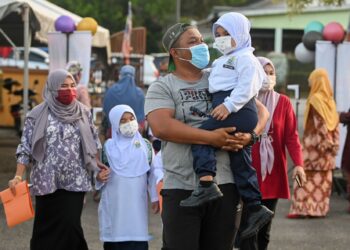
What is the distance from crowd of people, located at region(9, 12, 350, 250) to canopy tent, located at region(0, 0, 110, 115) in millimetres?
1415

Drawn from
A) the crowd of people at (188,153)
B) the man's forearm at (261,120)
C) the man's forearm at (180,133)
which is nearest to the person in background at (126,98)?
the crowd of people at (188,153)

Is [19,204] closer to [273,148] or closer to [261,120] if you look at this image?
[273,148]

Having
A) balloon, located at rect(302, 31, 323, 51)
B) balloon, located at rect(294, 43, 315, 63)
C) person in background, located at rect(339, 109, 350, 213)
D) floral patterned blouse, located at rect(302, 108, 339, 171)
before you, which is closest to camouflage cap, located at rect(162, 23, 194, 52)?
floral patterned blouse, located at rect(302, 108, 339, 171)

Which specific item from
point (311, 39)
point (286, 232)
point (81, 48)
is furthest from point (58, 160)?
point (311, 39)

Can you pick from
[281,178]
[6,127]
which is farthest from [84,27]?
[281,178]

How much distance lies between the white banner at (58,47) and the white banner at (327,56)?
4032 mm

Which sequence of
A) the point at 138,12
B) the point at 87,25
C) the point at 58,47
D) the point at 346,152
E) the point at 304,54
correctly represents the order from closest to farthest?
the point at 346,152, the point at 58,47, the point at 304,54, the point at 87,25, the point at 138,12

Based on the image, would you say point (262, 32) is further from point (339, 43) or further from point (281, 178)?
point (281, 178)

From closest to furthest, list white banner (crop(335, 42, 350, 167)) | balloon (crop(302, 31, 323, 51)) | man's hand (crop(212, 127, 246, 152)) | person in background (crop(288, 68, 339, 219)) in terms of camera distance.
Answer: man's hand (crop(212, 127, 246, 152)), person in background (crop(288, 68, 339, 219)), white banner (crop(335, 42, 350, 167)), balloon (crop(302, 31, 323, 51))

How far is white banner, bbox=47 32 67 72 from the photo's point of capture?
13820 millimetres

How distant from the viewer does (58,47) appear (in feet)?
45.7

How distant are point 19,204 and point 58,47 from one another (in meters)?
7.75

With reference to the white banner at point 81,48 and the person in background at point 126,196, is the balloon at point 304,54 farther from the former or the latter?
the person in background at point 126,196

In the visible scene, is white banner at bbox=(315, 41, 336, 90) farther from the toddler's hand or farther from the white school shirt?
the toddler's hand
